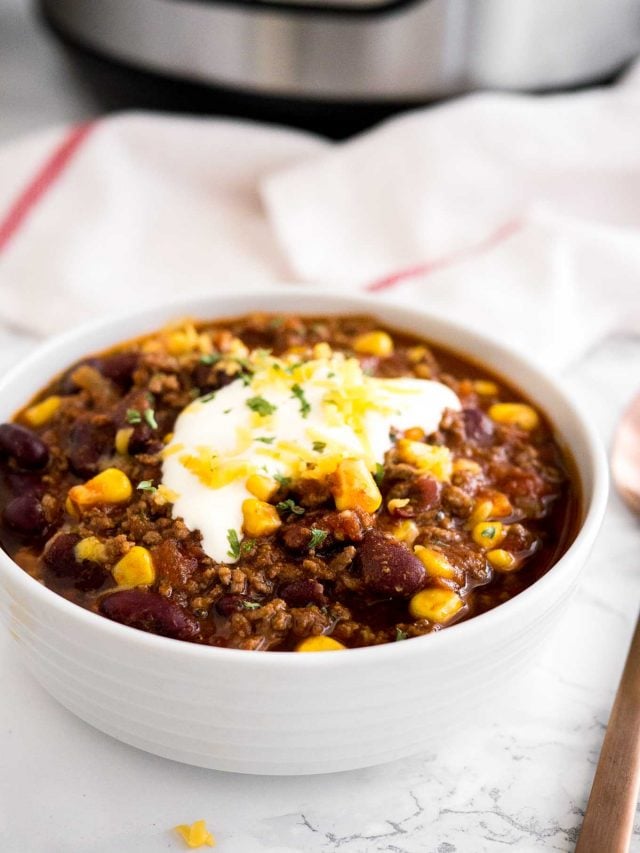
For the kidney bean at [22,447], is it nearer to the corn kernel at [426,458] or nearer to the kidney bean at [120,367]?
the kidney bean at [120,367]

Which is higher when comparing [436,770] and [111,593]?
[111,593]

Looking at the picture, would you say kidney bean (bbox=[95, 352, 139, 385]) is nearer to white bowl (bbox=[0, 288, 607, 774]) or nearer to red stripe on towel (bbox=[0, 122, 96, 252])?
white bowl (bbox=[0, 288, 607, 774])

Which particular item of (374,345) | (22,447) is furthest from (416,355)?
(22,447)

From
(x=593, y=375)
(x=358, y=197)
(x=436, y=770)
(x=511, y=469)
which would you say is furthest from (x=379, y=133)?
(x=436, y=770)

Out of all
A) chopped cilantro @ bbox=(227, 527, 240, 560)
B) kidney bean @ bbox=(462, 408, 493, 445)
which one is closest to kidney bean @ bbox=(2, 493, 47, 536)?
chopped cilantro @ bbox=(227, 527, 240, 560)

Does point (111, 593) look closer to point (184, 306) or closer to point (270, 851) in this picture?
point (270, 851)
